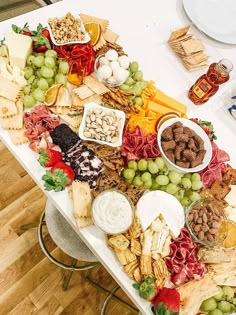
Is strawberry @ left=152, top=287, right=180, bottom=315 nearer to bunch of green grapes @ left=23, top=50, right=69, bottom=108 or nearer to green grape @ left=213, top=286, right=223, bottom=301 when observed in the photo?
green grape @ left=213, top=286, right=223, bottom=301

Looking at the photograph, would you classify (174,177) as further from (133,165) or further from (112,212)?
(112,212)

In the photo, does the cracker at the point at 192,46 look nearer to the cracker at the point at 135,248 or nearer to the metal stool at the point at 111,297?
the cracker at the point at 135,248

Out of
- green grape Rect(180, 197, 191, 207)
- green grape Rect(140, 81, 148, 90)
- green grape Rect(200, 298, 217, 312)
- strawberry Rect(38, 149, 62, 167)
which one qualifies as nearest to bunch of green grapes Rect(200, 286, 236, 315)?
green grape Rect(200, 298, 217, 312)

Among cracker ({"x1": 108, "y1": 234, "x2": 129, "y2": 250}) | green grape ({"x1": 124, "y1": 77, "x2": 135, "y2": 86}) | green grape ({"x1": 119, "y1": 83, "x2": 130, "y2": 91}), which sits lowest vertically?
cracker ({"x1": 108, "y1": 234, "x2": 129, "y2": 250})

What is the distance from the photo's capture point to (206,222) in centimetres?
113

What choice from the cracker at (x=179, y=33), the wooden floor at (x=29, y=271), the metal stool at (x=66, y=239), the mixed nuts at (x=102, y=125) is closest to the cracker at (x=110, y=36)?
the cracker at (x=179, y=33)

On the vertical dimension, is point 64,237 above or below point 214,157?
below

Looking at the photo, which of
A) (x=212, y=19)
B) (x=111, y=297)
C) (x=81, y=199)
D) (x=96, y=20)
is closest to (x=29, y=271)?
(x=111, y=297)

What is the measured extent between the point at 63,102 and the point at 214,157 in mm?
525

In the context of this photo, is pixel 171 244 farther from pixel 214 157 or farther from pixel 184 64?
pixel 184 64

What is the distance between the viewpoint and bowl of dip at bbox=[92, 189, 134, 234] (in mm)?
1061

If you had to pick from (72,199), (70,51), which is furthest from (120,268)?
(70,51)

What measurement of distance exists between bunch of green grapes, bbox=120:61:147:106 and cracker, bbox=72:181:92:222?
1.24 ft

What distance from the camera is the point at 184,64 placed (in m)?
1.50
